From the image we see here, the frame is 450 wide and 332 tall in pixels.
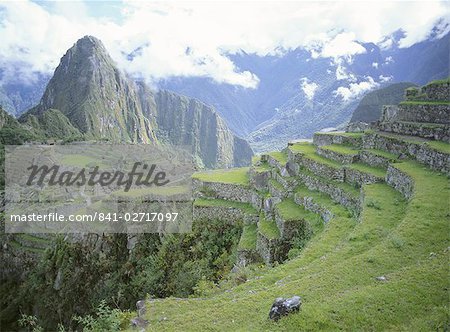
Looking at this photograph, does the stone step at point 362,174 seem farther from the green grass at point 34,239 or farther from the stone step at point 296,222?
the green grass at point 34,239

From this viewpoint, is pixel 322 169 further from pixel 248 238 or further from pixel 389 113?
pixel 389 113

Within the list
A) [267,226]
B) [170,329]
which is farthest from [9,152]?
[170,329]

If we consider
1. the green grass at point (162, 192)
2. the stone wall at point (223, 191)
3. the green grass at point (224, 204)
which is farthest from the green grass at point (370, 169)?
the green grass at point (162, 192)

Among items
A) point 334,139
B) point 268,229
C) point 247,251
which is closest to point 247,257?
point 247,251

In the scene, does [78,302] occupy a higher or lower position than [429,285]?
lower

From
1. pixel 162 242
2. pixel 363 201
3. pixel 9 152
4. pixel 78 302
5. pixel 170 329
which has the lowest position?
pixel 78 302

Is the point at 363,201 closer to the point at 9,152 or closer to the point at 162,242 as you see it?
the point at 162,242
